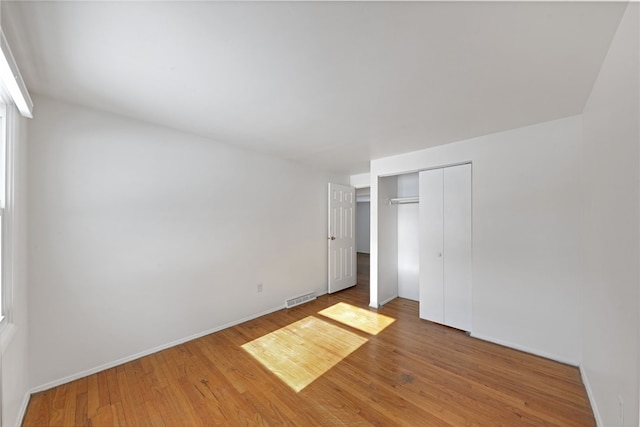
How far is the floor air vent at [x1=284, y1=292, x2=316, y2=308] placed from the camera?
3.63 metres

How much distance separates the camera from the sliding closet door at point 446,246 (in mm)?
2838

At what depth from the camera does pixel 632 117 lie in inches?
43.0

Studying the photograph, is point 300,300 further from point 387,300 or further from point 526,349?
point 526,349

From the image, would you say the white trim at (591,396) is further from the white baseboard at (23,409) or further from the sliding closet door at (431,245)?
the white baseboard at (23,409)

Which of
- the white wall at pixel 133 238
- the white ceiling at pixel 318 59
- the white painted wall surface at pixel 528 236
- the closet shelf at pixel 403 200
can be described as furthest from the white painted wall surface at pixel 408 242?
the white wall at pixel 133 238

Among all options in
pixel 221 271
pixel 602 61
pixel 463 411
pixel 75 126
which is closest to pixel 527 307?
pixel 463 411

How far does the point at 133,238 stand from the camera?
7.43 feet

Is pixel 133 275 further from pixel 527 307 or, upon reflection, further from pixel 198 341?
pixel 527 307

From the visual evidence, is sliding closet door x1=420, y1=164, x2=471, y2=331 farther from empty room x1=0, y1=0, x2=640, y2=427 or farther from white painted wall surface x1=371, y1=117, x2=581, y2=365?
white painted wall surface x1=371, y1=117, x2=581, y2=365

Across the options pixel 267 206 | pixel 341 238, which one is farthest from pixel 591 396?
pixel 267 206

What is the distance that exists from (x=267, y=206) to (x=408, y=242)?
252cm

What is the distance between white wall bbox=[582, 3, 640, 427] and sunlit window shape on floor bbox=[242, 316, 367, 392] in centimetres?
181

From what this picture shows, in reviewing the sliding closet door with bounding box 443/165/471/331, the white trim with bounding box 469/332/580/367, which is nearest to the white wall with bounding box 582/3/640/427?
the white trim with bounding box 469/332/580/367

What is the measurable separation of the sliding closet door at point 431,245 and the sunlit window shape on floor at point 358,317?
1.89 ft
